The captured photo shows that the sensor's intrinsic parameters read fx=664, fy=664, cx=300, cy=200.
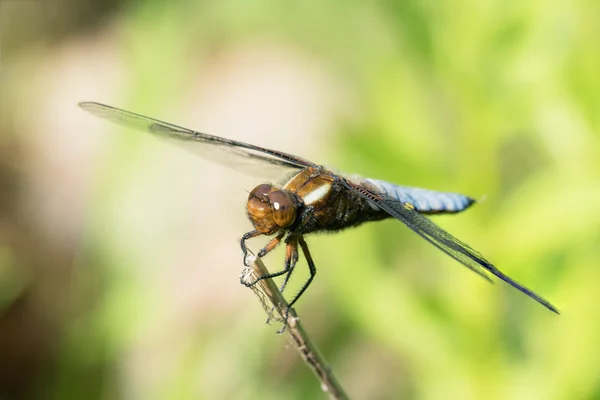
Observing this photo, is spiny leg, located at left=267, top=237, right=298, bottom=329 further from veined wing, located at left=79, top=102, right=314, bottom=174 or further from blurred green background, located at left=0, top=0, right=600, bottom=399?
blurred green background, located at left=0, top=0, right=600, bottom=399

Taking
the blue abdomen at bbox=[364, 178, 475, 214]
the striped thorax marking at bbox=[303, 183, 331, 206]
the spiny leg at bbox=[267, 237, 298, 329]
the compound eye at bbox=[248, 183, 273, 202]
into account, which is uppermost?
the compound eye at bbox=[248, 183, 273, 202]

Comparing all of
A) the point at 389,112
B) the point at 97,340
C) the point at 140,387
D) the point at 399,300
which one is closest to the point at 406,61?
the point at 389,112

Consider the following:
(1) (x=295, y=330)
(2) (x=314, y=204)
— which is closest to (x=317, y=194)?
(2) (x=314, y=204)

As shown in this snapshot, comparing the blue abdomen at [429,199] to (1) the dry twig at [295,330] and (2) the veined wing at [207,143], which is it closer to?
(2) the veined wing at [207,143]

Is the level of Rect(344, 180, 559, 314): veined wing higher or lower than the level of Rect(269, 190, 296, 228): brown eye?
lower

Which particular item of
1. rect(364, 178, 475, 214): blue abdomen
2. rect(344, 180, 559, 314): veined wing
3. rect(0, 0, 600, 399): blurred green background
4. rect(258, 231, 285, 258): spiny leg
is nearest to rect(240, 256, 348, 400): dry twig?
rect(258, 231, 285, 258): spiny leg

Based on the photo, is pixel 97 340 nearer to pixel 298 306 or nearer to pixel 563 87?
A: pixel 298 306
